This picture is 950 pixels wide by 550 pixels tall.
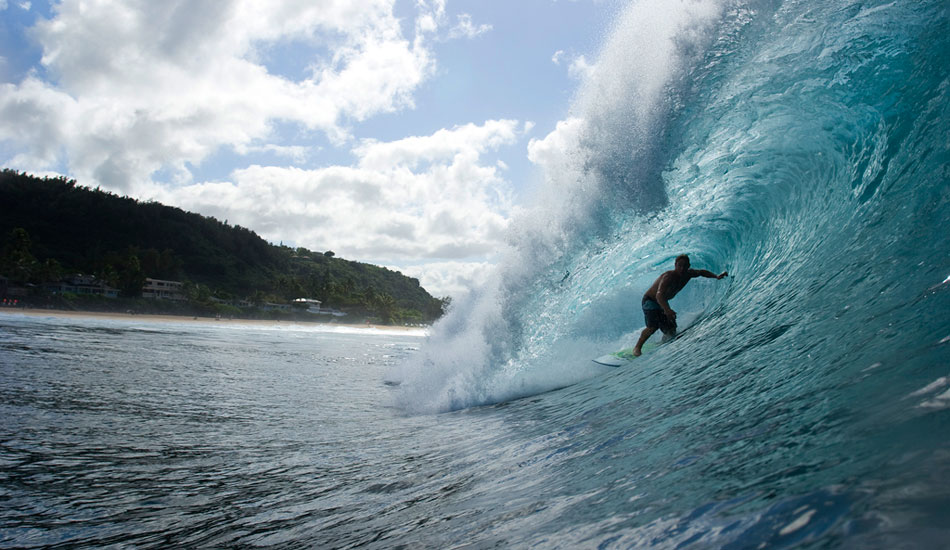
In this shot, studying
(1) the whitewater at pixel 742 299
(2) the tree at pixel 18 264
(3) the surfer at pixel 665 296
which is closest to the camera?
(1) the whitewater at pixel 742 299

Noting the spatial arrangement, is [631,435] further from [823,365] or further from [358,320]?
[358,320]

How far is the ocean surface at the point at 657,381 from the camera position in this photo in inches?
96.3

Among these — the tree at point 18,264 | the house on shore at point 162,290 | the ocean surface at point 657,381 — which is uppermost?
the tree at point 18,264

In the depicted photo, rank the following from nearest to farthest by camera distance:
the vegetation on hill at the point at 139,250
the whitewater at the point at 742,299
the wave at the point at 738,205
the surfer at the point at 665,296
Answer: the whitewater at the point at 742,299
the wave at the point at 738,205
the surfer at the point at 665,296
the vegetation on hill at the point at 139,250

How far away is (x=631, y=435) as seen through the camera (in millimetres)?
4121

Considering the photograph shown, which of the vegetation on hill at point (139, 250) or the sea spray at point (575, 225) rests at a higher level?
the vegetation on hill at point (139, 250)

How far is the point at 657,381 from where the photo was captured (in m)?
6.05

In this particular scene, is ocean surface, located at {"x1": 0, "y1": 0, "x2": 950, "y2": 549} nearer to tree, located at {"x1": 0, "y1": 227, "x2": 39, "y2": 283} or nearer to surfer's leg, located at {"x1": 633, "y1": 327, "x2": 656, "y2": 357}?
surfer's leg, located at {"x1": 633, "y1": 327, "x2": 656, "y2": 357}

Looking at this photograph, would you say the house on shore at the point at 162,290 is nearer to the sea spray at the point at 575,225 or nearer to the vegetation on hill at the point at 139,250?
the vegetation on hill at the point at 139,250

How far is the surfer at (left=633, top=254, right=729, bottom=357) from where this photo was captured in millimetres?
8133

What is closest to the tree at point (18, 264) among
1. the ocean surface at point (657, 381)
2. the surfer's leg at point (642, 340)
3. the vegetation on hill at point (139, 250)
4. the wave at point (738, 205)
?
the vegetation on hill at point (139, 250)

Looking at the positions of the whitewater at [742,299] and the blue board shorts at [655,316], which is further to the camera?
the blue board shorts at [655,316]

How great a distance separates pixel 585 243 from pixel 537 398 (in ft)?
9.05

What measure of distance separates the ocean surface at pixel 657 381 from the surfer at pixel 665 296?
567mm
